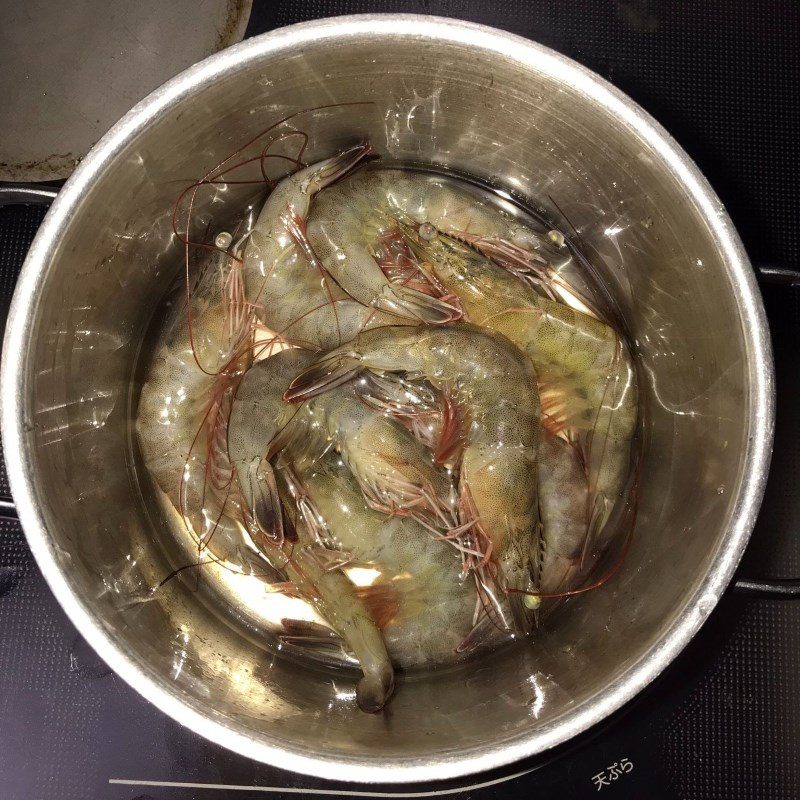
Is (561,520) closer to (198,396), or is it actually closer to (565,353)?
(565,353)

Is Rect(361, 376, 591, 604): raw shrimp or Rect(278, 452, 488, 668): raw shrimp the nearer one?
Rect(278, 452, 488, 668): raw shrimp

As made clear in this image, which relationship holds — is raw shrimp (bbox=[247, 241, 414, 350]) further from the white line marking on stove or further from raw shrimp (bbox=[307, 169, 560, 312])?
the white line marking on stove

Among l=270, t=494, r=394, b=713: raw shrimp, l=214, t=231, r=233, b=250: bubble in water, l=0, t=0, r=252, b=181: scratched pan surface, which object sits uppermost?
l=0, t=0, r=252, b=181: scratched pan surface

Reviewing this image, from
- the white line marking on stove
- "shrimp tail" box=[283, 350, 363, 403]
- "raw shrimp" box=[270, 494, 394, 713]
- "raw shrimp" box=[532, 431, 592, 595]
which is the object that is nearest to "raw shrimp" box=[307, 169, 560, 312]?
"shrimp tail" box=[283, 350, 363, 403]

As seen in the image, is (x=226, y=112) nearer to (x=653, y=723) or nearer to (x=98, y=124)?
(x=98, y=124)

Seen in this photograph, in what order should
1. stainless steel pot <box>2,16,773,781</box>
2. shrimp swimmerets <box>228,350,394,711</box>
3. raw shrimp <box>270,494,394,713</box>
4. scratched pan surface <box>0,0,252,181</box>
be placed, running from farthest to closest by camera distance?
1. scratched pan surface <box>0,0,252,181</box>
2. shrimp swimmerets <box>228,350,394,711</box>
3. raw shrimp <box>270,494,394,713</box>
4. stainless steel pot <box>2,16,773,781</box>

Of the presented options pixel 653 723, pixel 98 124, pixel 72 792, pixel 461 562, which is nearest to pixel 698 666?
pixel 653 723

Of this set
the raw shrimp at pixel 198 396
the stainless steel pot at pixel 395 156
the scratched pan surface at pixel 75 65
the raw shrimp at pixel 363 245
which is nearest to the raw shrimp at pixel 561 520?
the stainless steel pot at pixel 395 156
